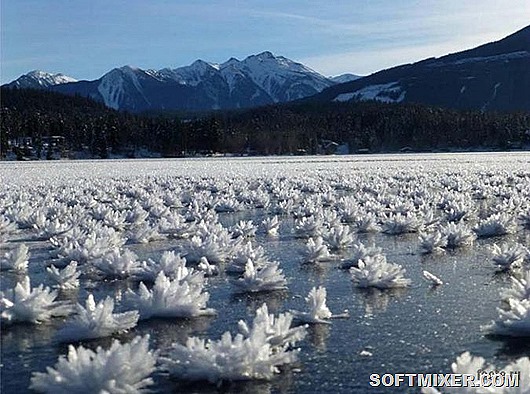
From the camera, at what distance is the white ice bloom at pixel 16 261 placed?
34.9 feet

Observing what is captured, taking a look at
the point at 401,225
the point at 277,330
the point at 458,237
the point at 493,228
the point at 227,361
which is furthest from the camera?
the point at 401,225

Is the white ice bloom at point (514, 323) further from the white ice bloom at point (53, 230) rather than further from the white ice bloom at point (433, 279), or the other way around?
the white ice bloom at point (53, 230)

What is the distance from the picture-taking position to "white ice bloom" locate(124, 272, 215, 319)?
766 cm

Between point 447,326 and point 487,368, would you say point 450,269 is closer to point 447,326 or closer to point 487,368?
point 447,326

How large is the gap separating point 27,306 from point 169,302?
65.3 inches

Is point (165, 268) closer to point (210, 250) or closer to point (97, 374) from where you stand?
point (210, 250)

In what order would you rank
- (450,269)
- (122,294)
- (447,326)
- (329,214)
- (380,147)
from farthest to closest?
(380,147), (329,214), (450,269), (122,294), (447,326)

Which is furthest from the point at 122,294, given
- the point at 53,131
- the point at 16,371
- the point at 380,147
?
the point at 380,147

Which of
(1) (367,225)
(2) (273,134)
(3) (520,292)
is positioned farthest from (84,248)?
(2) (273,134)

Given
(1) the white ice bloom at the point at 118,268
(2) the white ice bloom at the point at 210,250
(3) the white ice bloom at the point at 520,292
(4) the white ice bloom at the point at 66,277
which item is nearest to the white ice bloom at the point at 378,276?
(3) the white ice bloom at the point at 520,292

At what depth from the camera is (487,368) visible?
5895 mm

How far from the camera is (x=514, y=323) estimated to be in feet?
22.5

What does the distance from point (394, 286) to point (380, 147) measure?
393ft

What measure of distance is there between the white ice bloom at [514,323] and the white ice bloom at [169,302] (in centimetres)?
332
